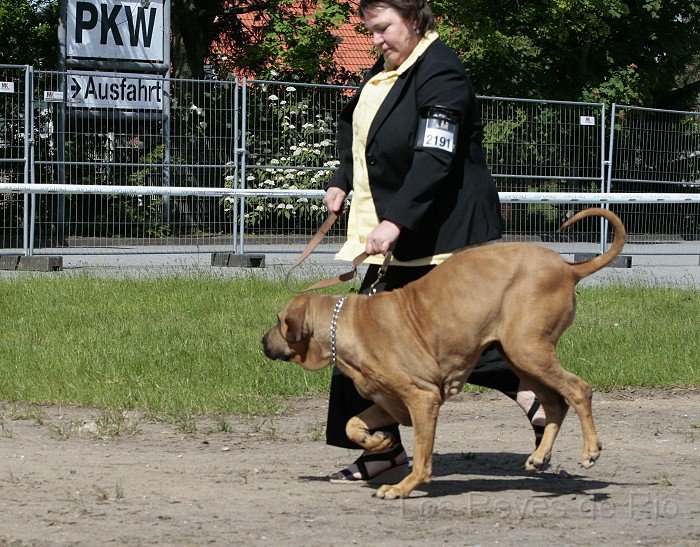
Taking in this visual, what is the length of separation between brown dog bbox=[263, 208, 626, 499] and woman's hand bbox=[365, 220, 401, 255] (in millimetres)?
240

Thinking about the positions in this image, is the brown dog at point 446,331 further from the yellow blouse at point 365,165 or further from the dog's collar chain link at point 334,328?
the yellow blouse at point 365,165

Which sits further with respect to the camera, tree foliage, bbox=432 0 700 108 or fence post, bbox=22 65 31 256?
tree foliage, bbox=432 0 700 108

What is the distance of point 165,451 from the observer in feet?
20.8

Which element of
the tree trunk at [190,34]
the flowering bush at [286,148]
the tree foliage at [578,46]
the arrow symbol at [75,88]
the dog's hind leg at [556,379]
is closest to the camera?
the dog's hind leg at [556,379]

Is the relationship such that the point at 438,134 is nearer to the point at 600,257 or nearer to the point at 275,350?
the point at 600,257

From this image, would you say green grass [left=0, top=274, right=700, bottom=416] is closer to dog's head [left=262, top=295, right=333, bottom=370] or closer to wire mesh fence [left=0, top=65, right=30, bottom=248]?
dog's head [left=262, top=295, right=333, bottom=370]

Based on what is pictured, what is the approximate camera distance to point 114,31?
20469 mm

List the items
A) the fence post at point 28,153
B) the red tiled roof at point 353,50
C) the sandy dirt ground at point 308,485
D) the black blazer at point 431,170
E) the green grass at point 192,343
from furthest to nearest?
the red tiled roof at point 353,50, the fence post at point 28,153, the green grass at point 192,343, the black blazer at point 431,170, the sandy dirt ground at point 308,485

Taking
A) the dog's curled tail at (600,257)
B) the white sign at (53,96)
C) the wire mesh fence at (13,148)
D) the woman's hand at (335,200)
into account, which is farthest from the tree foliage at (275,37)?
the dog's curled tail at (600,257)

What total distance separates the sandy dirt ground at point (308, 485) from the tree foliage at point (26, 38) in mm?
17384

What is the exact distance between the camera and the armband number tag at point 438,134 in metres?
5.19

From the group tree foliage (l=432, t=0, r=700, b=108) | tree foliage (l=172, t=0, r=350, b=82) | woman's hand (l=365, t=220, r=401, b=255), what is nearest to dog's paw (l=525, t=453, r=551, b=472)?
woman's hand (l=365, t=220, r=401, b=255)

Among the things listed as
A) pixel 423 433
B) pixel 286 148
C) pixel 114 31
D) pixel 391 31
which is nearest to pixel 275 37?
pixel 114 31

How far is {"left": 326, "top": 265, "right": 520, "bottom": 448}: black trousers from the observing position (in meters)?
5.54
